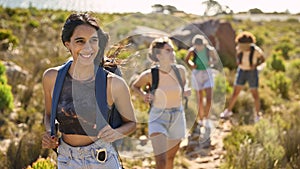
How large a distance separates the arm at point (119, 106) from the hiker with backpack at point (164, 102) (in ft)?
4.65

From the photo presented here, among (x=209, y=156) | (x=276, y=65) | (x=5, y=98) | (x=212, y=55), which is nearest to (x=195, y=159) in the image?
(x=209, y=156)

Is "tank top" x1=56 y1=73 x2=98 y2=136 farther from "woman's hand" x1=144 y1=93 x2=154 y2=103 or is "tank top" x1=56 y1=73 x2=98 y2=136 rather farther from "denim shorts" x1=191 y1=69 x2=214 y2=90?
"denim shorts" x1=191 y1=69 x2=214 y2=90

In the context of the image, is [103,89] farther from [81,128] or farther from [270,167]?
[270,167]

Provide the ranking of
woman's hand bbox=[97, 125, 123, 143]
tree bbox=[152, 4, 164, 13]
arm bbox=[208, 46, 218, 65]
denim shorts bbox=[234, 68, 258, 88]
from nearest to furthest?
woman's hand bbox=[97, 125, 123, 143] → tree bbox=[152, 4, 164, 13] → arm bbox=[208, 46, 218, 65] → denim shorts bbox=[234, 68, 258, 88]

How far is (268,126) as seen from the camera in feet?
18.9

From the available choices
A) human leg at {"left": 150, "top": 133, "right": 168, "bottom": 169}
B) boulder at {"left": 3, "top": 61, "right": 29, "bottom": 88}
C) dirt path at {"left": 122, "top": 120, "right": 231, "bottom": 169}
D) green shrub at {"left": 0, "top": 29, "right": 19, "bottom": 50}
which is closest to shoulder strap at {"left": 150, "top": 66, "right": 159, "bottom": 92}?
human leg at {"left": 150, "top": 133, "right": 168, "bottom": 169}

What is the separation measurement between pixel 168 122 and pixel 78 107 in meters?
1.66

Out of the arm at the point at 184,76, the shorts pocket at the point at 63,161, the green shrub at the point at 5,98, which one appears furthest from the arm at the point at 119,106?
the green shrub at the point at 5,98

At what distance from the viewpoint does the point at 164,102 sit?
149 inches

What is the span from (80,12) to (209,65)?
4.35 meters

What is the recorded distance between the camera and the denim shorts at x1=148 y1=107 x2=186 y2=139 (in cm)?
370

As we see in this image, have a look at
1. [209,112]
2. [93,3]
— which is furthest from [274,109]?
[93,3]

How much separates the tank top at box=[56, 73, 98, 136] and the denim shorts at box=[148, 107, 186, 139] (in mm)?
1536

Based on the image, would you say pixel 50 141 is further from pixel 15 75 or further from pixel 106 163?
pixel 15 75
